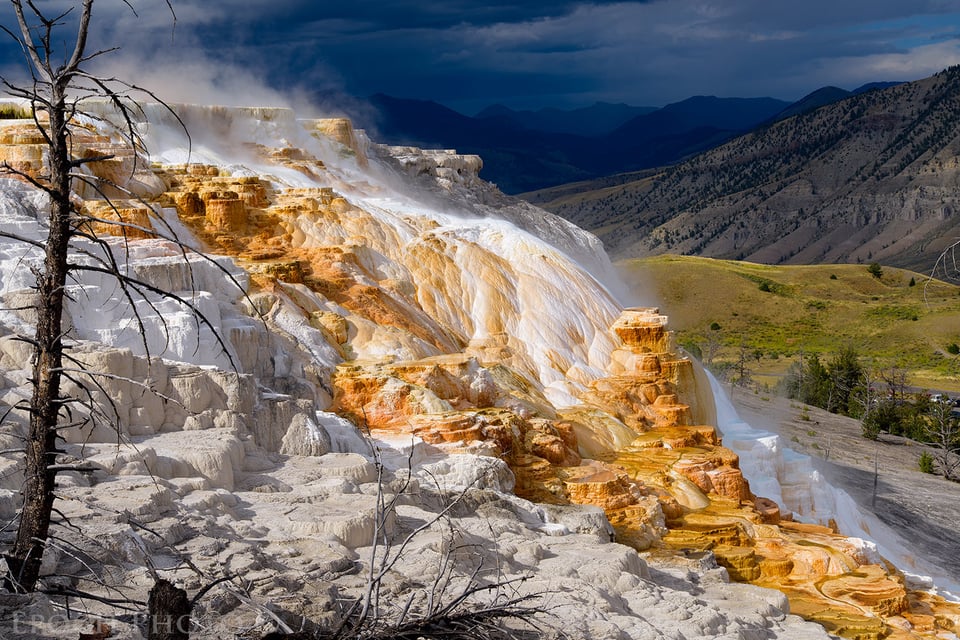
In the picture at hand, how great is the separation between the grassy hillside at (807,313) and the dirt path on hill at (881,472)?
14.1m

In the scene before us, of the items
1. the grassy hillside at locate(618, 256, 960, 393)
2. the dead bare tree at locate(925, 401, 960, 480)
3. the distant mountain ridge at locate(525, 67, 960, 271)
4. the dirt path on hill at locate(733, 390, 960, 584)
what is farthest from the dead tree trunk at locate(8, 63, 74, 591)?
the distant mountain ridge at locate(525, 67, 960, 271)

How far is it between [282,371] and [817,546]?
829 cm

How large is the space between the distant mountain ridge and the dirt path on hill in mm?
73854

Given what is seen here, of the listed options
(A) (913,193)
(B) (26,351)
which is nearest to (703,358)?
(B) (26,351)

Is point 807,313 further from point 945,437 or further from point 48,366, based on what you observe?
point 48,366

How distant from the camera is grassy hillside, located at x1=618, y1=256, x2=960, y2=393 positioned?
62.8 meters

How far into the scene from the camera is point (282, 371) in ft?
50.9

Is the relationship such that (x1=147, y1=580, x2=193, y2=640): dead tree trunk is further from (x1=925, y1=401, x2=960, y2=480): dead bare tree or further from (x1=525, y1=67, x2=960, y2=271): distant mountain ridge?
(x1=525, y1=67, x2=960, y2=271): distant mountain ridge

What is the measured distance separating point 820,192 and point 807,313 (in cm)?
6715

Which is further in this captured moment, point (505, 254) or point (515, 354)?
point (505, 254)

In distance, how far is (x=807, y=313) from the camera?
7662 cm

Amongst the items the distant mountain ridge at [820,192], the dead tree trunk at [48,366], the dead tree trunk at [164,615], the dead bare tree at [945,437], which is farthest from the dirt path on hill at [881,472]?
the distant mountain ridge at [820,192]

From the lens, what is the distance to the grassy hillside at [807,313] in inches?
2472

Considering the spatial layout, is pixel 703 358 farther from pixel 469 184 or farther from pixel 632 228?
pixel 632 228
